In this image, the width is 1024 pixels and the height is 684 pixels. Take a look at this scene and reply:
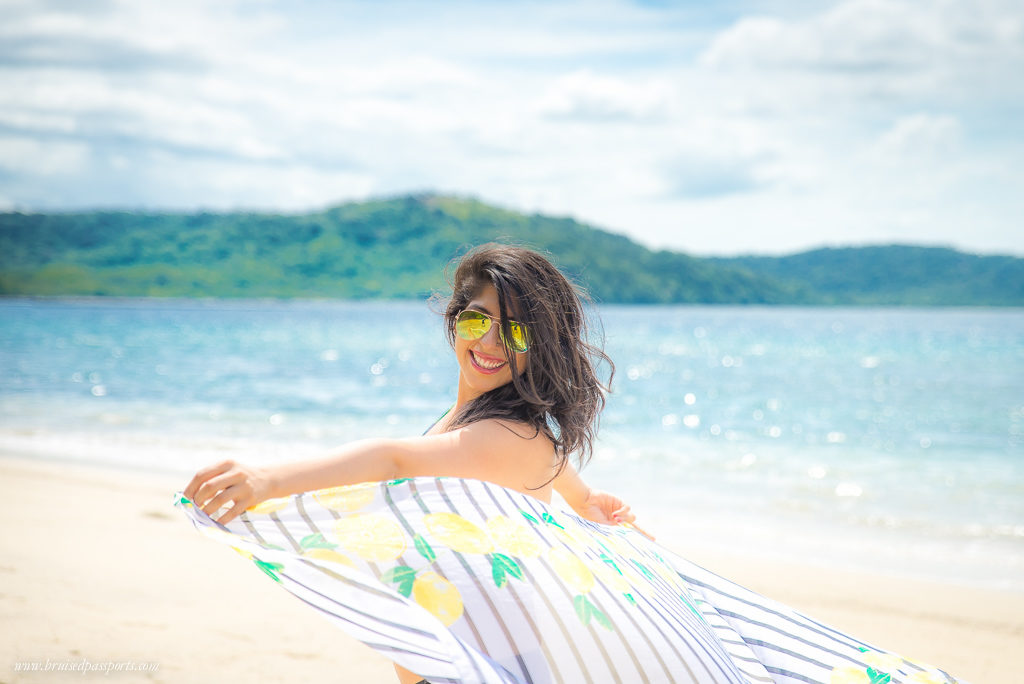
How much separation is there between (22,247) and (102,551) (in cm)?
10036

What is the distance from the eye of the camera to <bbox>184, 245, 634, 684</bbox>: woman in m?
1.97

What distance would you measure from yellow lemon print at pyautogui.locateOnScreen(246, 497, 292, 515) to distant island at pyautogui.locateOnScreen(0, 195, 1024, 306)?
78.1 metres

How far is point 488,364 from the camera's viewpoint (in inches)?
85.4

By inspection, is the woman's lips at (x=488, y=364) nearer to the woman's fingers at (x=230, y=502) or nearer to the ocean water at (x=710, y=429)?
the woman's fingers at (x=230, y=502)

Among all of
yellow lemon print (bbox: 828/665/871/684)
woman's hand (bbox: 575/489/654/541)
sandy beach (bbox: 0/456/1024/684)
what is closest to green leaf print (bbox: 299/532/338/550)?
woman's hand (bbox: 575/489/654/541)

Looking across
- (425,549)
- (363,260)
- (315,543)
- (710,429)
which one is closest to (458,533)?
(425,549)

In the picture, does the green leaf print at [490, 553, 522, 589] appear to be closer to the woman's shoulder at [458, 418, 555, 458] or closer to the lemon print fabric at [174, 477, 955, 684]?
the lemon print fabric at [174, 477, 955, 684]

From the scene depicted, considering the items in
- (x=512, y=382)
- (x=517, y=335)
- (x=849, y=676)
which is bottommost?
(x=849, y=676)

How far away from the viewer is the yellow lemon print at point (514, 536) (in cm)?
181

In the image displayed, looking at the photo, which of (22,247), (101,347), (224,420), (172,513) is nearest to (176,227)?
(22,247)

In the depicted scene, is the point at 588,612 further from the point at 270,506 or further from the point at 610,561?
the point at 270,506

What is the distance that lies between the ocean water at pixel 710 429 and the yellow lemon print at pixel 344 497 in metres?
1.40

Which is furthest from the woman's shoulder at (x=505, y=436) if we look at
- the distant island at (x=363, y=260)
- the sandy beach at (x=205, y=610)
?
the distant island at (x=363, y=260)

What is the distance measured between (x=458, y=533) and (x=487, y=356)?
0.53 metres
